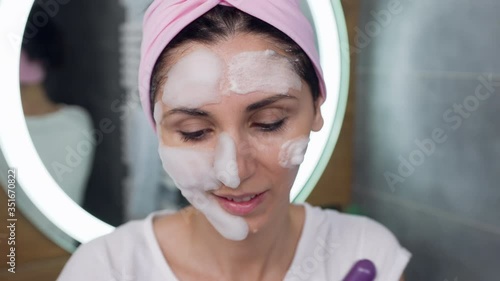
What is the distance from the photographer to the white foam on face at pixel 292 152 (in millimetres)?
556

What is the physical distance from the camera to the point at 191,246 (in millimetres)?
633

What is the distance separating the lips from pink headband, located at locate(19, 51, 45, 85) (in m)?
0.29

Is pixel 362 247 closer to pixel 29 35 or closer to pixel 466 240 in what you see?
pixel 466 240

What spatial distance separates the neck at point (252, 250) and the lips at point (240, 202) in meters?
0.05

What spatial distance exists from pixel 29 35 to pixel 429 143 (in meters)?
0.63

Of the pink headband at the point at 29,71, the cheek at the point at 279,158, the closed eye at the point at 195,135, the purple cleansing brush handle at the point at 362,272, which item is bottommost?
the purple cleansing brush handle at the point at 362,272

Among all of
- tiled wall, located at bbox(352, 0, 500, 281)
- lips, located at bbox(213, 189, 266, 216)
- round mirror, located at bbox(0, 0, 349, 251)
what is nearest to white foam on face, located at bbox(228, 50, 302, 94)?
lips, located at bbox(213, 189, 266, 216)

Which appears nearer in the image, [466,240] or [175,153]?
[175,153]

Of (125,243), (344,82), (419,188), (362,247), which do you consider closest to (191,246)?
(125,243)

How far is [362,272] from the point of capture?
24.8 inches

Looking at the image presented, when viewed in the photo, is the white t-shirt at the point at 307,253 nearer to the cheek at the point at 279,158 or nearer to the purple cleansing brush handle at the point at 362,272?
the purple cleansing brush handle at the point at 362,272

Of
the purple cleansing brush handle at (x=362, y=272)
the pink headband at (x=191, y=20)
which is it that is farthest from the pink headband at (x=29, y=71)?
the purple cleansing brush handle at (x=362, y=272)

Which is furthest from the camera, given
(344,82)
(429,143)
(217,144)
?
(429,143)

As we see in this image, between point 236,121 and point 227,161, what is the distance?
0.04 meters
